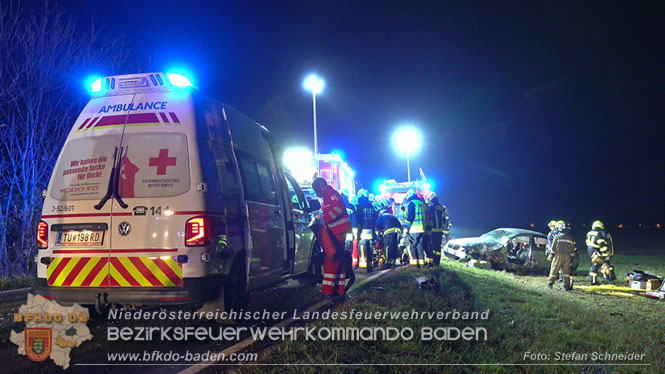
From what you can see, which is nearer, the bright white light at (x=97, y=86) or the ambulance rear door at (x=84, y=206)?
the ambulance rear door at (x=84, y=206)

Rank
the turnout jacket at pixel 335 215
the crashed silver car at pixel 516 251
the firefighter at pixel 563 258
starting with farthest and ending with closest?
1. the crashed silver car at pixel 516 251
2. the firefighter at pixel 563 258
3. the turnout jacket at pixel 335 215

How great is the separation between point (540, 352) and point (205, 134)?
13.2ft

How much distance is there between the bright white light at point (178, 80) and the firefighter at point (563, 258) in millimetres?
8499

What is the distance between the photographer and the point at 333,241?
7020 millimetres

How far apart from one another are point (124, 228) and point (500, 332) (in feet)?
13.3

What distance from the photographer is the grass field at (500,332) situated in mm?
3853

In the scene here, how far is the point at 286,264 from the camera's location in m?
6.40

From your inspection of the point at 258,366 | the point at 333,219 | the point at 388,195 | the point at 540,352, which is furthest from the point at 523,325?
the point at 388,195

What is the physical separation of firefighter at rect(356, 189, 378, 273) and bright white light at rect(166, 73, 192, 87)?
22.0ft

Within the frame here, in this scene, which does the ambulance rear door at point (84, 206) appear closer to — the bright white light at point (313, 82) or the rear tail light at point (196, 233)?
the rear tail light at point (196, 233)

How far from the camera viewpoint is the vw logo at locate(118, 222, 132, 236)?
4383 mm

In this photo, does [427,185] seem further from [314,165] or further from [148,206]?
[148,206]

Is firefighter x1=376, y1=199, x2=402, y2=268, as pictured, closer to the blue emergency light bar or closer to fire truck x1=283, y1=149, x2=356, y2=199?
fire truck x1=283, y1=149, x2=356, y2=199

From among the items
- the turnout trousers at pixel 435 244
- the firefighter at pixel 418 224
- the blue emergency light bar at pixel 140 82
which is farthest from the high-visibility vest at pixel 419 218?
the blue emergency light bar at pixel 140 82
